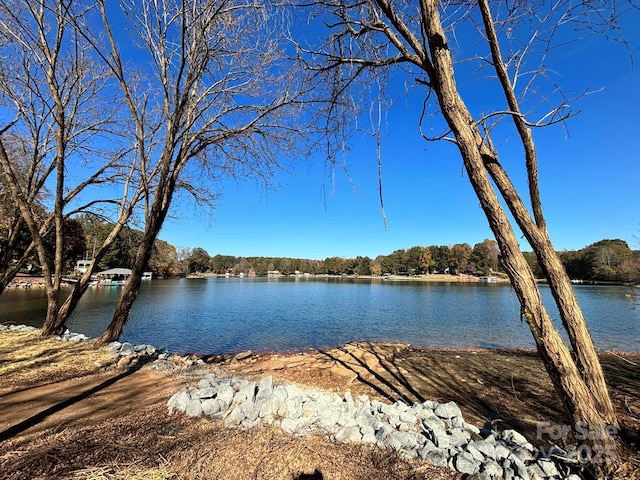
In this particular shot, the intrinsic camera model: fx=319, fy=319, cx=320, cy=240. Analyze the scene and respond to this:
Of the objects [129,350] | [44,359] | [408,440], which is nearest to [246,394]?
[408,440]

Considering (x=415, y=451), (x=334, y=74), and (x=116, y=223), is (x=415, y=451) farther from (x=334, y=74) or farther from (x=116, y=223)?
(x=116, y=223)

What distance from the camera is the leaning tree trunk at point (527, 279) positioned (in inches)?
91.7

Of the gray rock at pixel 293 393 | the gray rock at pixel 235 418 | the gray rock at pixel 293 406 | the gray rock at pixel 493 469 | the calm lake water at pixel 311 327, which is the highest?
the gray rock at pixel 293 393

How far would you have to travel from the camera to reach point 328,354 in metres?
9.66

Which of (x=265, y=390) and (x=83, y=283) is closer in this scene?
(x=265, y=390)

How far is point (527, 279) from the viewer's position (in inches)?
97.4

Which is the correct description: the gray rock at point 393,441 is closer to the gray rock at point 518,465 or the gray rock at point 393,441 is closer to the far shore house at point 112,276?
the gray rock at point 518,465

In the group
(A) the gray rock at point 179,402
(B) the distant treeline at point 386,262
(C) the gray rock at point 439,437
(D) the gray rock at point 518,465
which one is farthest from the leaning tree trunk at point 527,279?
(B) the distant treeline at point 386,262

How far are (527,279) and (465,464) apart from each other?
1469 mm

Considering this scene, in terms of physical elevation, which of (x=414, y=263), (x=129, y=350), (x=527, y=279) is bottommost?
(x=129, y=350)

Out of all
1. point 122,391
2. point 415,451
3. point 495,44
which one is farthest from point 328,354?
point 495,44

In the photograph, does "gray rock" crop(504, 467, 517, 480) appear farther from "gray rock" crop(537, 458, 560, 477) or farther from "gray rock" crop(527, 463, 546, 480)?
"gray rock" crop(537, 458, 560, 477)

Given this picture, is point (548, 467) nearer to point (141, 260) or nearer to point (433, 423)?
point (433, 423)

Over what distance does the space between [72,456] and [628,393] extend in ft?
26.9
